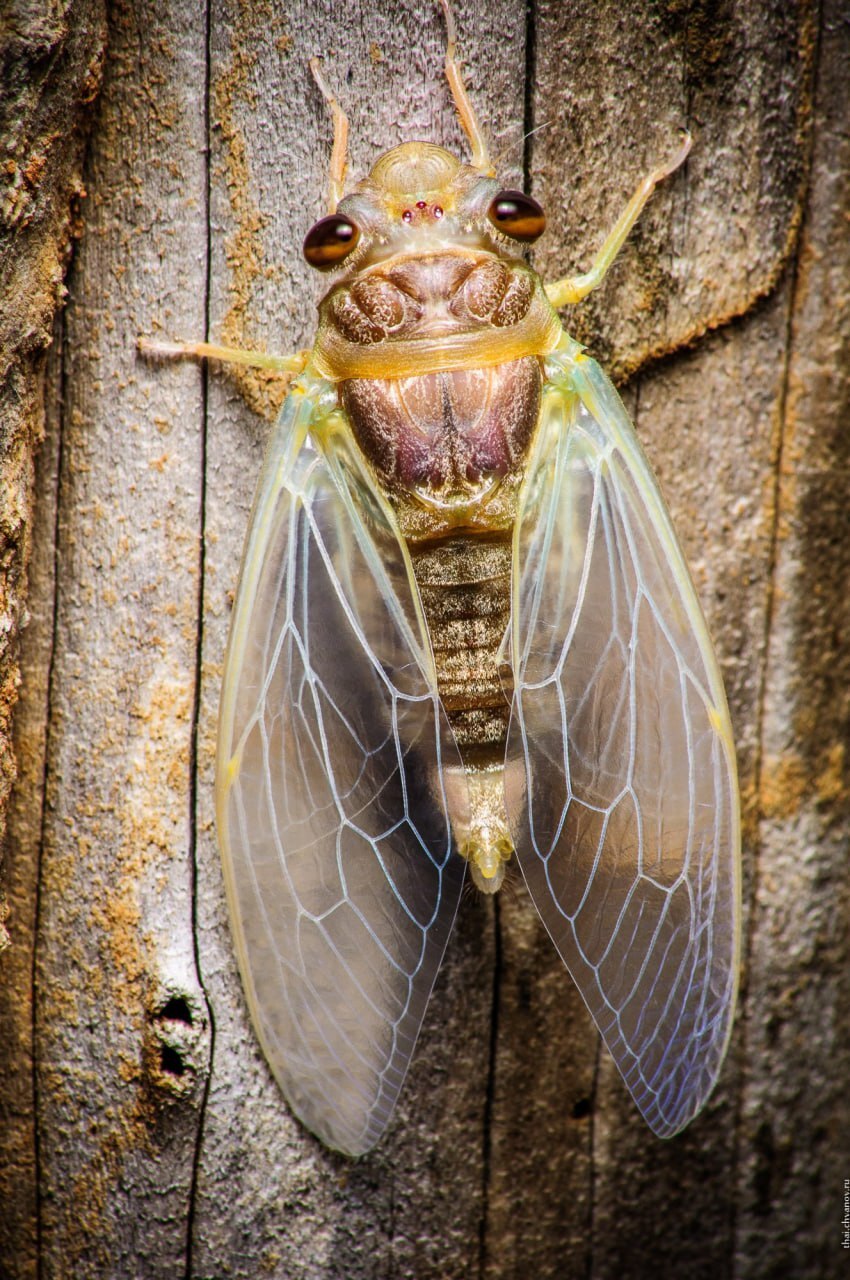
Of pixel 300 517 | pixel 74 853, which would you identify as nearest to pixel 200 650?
pixel 300 517

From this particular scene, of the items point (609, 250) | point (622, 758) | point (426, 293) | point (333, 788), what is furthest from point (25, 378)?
point (622, 758)

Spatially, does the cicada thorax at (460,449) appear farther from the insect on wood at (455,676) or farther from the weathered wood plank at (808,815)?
the weathered wood plank at (808,815)

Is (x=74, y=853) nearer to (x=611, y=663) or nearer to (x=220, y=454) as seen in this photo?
(x=220, y=454)

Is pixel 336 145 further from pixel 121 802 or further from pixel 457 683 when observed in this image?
pixel 121 802

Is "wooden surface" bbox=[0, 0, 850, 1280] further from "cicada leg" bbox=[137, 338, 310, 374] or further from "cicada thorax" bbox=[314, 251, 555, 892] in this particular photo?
"cicada thorax" bbox=[314, 251, 555, 892]

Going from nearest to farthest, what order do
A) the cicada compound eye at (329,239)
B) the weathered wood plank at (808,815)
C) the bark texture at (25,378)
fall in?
the bark texture at (25,378)
the cicada compound eye at (329,239)
the weathered wood plank at (808,815)

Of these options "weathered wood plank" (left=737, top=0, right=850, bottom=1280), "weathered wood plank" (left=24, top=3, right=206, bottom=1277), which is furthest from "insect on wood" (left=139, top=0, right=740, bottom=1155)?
"weathered wood plank" (left=737, top=0, right=850, bottom=1280)

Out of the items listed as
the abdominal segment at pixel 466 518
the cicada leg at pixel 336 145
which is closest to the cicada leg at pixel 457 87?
the cicada leg at pixel 336 145
